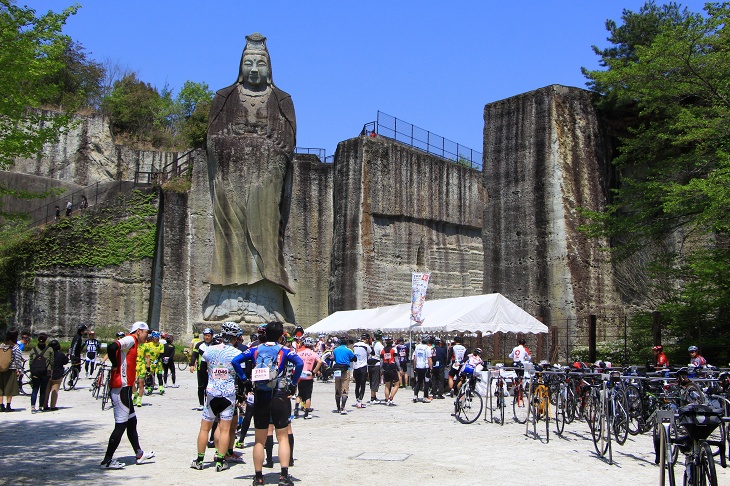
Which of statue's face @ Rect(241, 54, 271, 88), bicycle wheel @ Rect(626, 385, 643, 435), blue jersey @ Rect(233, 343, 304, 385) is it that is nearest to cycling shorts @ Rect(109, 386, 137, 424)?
blue jersey @ Rect(233, 343, 304, 385)

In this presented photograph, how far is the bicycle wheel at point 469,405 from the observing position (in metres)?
13.4

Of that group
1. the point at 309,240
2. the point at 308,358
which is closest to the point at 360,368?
the point at 308,358

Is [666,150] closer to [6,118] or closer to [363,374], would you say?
[363,374]

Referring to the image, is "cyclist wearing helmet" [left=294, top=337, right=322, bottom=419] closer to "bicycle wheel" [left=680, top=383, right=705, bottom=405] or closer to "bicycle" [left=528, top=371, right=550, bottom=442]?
"bicycle" [left=528, top=371, right=550, bottom=442]

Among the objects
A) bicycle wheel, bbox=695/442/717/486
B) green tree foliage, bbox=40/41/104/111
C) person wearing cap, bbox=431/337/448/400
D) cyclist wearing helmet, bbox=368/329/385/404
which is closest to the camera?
bicycle wheel, bbox=695/442/717/486

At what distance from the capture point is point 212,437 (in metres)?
10.2

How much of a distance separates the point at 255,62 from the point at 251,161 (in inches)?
137

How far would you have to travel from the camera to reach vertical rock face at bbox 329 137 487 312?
33062 millimetres

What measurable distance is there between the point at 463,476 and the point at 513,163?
801 inches

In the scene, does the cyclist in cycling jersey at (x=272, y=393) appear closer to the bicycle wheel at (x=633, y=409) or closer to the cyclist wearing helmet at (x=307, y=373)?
the bicycle wheel at (x=633, y=409)

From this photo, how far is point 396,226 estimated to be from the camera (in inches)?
1353

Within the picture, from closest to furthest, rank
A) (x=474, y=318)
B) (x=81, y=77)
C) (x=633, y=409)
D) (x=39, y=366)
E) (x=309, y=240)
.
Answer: (x=633, y=409) → (x=39, y=366) → (x=474, y=318) → (x=309, y=240) → (x=81, y=77)

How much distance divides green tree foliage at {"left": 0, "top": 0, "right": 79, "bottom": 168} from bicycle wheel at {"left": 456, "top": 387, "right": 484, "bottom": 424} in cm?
871

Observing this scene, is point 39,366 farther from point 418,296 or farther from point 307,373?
point 418,296
